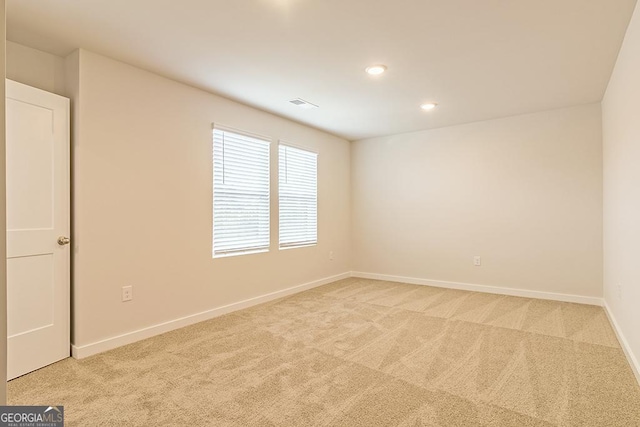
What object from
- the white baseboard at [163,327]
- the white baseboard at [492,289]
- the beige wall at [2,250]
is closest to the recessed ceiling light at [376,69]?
the beige wall at [2,250]

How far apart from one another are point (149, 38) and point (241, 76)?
874 millimetres

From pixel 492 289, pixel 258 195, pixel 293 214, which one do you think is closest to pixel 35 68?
pixel 258 195

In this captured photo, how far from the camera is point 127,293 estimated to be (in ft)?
9.73

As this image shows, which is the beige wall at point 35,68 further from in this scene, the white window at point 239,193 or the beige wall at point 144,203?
the white window at point 239,193

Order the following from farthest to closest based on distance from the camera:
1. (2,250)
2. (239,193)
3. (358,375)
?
(239,193), (358,375), (2,250)

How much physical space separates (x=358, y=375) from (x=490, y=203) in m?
3.44

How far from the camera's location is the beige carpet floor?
1880 millimetres

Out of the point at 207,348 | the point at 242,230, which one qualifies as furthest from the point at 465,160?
the point at 207,348

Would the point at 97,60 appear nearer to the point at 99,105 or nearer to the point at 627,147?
the point at 99,105

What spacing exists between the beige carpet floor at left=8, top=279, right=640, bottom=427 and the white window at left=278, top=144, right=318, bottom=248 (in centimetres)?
144

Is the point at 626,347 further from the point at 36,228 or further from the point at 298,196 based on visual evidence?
the point at 36,228

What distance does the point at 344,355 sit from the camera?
105 inches

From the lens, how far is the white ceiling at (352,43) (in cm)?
219

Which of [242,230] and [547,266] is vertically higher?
[242,230]
